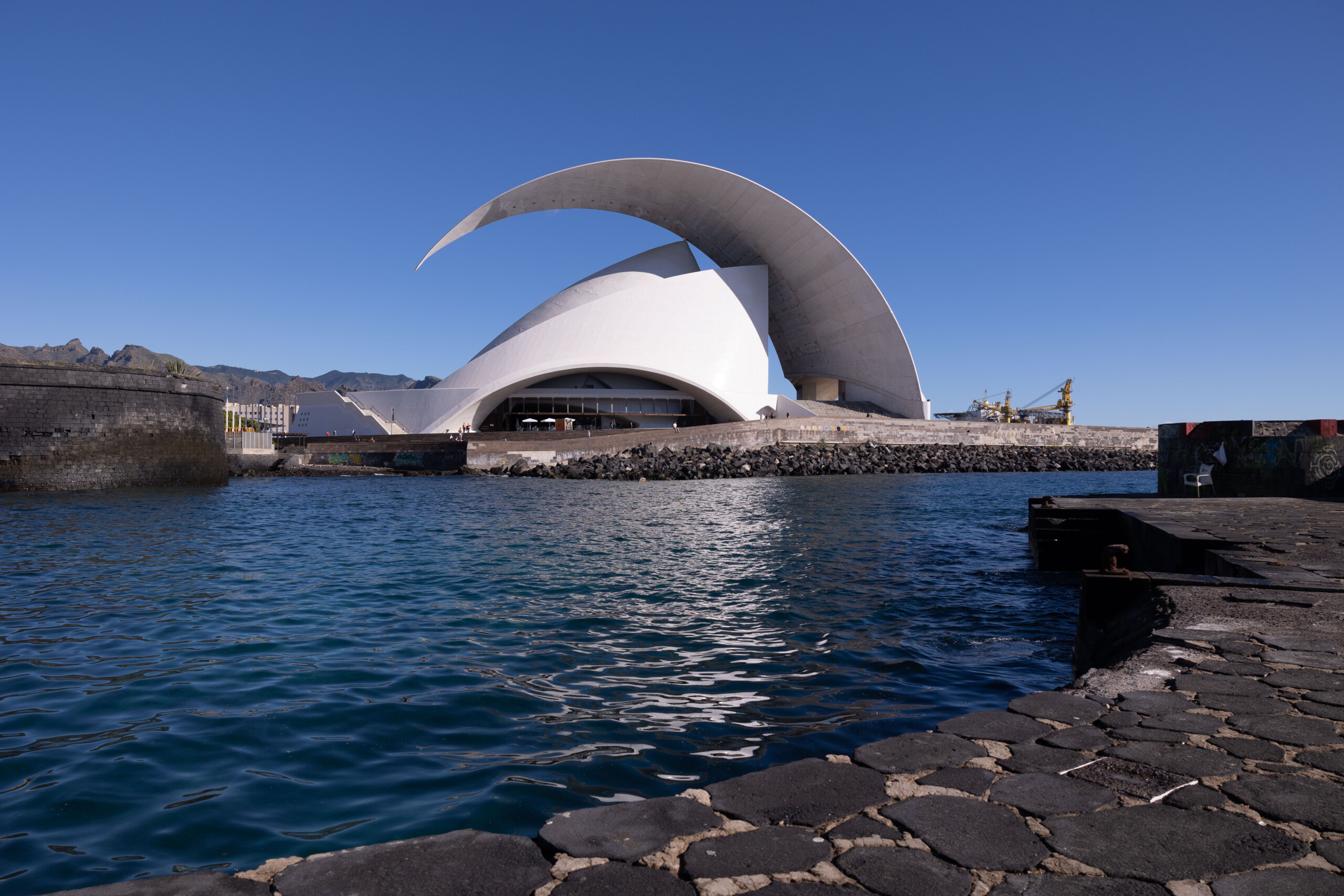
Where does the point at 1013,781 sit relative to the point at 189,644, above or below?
above

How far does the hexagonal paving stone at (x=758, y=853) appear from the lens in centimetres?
164

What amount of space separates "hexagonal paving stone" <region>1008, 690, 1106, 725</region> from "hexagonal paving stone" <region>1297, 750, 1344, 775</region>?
1.68 ft

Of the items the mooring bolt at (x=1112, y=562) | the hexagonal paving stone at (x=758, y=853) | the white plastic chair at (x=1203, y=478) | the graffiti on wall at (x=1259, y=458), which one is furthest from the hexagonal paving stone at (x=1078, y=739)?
the white plastic chair at (x=1203, y=478)

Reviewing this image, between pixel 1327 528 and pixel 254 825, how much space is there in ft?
25.3

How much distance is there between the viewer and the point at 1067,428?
39781 mm

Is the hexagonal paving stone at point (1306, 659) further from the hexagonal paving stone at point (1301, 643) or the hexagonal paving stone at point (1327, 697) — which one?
the hexagonal paving stone at point (1327, 697)

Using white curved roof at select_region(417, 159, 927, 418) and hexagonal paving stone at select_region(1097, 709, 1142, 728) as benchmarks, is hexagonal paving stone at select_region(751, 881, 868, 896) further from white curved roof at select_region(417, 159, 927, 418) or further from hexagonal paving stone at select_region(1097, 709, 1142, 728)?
white curved roof at select_region(417, 159, 927, 418)

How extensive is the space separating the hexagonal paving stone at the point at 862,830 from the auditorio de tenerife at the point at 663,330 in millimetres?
33690

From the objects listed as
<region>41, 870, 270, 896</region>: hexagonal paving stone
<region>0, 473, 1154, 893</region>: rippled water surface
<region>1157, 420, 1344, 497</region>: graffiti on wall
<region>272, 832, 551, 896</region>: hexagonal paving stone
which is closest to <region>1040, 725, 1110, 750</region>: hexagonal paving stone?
<region>0, 473, 1154, 893</region>: rippled water surface

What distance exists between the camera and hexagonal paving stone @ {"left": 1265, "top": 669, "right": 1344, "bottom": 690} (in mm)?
2625

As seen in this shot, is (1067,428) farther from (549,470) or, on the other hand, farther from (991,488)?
(549,470)

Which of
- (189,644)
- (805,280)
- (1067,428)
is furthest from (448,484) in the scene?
(1067,428)

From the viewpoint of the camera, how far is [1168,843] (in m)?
1.66

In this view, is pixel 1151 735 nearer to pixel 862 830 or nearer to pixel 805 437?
pixel 862 830
